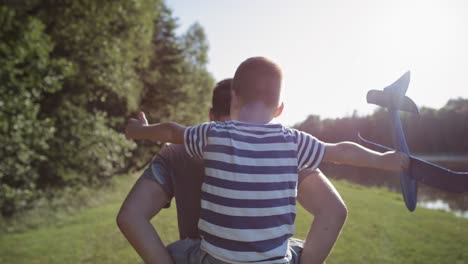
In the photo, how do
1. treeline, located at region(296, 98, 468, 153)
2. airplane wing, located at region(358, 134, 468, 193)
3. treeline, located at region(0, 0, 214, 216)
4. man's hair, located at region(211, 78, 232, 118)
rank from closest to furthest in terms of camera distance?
airplane wing, located at region(358, 134, 468, 193) < man's hair, located at region(211, 78, 232, 118) < treeline, located at region(296, 98, 468, 153) < treeline, located at region(0, 0, 214, 216)

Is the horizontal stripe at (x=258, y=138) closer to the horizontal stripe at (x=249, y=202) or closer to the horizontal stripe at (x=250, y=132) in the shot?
the horizontal stripe at (x=250, y=132)

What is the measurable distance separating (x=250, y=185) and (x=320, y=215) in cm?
56

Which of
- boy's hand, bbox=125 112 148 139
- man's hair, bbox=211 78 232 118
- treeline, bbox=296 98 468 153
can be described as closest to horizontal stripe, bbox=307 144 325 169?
man's hair, bbox=211 78 232 118

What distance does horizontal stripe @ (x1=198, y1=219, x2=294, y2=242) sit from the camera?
170 centimetres

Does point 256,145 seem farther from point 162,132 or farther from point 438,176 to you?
point 438,176

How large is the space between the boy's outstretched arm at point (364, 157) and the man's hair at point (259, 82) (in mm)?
447

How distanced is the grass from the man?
3.81 meters

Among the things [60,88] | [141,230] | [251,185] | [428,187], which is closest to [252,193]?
[251,185]

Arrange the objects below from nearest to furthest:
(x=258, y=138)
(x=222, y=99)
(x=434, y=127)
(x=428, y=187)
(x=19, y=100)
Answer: (x=258, y=138) < (x=222, y=99) < (x=434, y=127) < (x=19, y=100) < (x=428, y=187)

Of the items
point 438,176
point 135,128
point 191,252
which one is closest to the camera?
point 438,176

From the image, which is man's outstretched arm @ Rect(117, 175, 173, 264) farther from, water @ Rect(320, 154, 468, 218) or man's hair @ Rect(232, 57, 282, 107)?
water @ Rect(320, 154, 468, 218)

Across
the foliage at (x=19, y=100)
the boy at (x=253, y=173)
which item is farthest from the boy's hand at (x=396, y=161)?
the foliage at (x=19, y=100)

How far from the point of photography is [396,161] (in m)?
1.76

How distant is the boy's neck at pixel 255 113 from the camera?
2006mm
